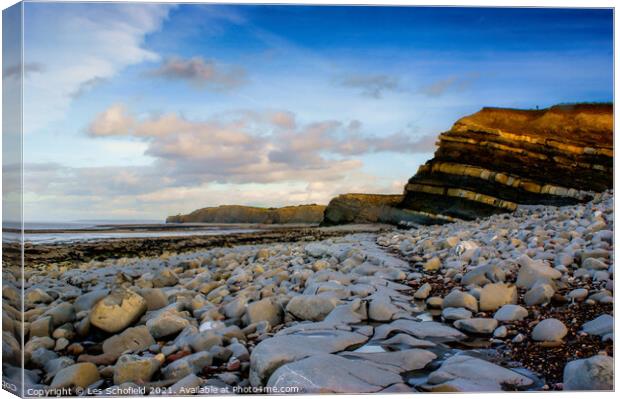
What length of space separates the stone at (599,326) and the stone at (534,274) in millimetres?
419

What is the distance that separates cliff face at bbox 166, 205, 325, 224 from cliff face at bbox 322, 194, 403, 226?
19cm

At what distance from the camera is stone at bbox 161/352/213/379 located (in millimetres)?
2537

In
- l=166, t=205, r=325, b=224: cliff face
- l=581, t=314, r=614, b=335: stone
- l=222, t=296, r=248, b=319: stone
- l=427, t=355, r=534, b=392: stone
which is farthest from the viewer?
l=166, t=205, r=325, b=224: cliff face

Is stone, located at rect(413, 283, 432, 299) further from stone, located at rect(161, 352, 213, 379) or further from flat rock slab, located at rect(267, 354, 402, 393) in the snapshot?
stone, located at rect(161, 352, 213, 379)

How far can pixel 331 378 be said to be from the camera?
7.76ft

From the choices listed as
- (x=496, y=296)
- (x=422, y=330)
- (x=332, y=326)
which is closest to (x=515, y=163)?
(x=496, y=296)

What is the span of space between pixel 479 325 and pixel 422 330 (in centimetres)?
30

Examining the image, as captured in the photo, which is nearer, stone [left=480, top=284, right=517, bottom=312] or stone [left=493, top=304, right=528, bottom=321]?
stone [left=493, top=304, right=528, bottom=321]

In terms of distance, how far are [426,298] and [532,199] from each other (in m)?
3.51

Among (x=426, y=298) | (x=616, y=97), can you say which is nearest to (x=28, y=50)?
(x=426, y=298)

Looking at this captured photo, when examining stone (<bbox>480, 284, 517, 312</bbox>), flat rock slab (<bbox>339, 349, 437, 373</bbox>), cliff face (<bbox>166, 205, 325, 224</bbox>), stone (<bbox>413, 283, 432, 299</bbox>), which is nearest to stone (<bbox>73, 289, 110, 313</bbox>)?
cliff face (<bbox>166, 205, 325, 224</bbox>)

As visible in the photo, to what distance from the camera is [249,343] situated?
2746 mm

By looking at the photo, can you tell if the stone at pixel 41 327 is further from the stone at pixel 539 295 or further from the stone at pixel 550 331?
the stone at pixel 539 295

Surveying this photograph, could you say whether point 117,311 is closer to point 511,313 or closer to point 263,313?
point 263,313
